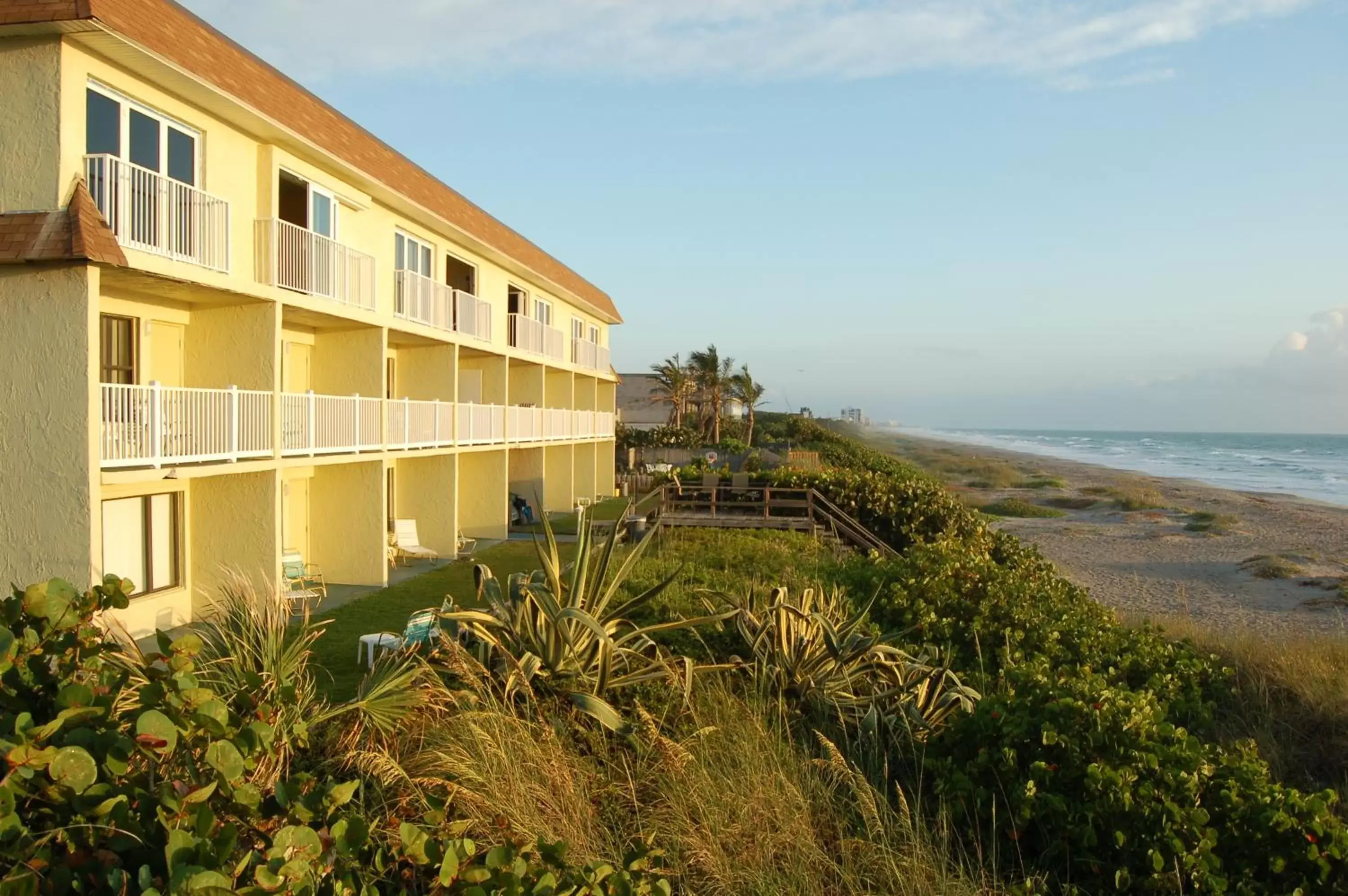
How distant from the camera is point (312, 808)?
3.42 m

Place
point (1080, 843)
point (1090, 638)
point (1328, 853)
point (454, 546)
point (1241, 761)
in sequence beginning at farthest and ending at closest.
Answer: point (454, 546), point (1090, 638), point (1241, 761), point (1080, 843), point (1328, 853)

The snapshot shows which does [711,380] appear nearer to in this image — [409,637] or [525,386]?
[525,386]

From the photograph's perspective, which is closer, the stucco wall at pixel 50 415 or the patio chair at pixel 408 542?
the stucco wall at pixel 50 415

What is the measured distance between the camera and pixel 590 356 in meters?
33.9

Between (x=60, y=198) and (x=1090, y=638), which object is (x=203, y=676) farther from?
(x=1090, y=638)

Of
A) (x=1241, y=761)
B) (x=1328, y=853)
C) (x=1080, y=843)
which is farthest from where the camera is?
(x=1241, y=761)

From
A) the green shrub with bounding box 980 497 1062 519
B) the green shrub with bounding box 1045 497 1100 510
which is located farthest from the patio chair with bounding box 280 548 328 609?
the green shrub with bounding box 1045 497 1100 510

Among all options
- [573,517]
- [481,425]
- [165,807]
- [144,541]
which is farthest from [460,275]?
A: [165,807]

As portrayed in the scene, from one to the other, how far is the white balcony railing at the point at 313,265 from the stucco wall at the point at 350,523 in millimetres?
3042

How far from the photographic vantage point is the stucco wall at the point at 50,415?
10.7 m

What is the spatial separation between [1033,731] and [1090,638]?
195 inches

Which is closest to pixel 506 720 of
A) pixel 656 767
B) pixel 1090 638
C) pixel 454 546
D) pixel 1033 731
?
pixel 656 767

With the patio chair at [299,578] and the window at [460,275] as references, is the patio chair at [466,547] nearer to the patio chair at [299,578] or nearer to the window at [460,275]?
the patio chair at [299,578]

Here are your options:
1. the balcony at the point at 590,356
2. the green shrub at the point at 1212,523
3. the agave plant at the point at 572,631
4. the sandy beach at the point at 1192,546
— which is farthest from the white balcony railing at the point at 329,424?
the green shrub at the point at 1212,523
